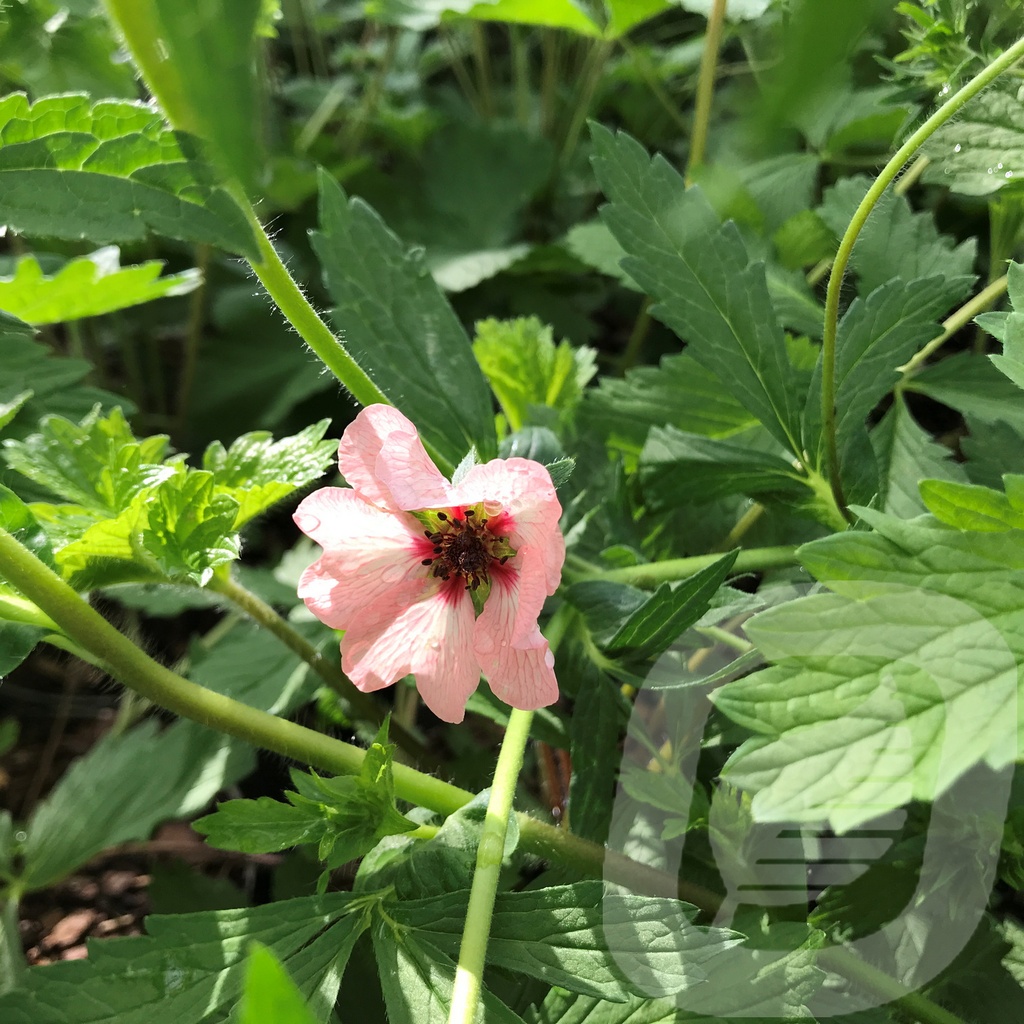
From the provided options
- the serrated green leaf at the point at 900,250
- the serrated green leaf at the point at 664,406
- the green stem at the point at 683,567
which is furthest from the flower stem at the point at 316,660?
the serrated green leaf at the point at 900,250

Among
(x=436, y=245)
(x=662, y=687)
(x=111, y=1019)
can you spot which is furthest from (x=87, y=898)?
(x=436, y=245)

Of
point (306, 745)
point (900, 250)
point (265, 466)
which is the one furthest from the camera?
point (900, 250)

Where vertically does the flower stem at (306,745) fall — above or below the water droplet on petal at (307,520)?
below

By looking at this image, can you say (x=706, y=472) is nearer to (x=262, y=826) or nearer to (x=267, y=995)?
(x=262, y=826)

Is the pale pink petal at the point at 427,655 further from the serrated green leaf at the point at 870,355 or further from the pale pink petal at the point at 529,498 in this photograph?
the serrated green leaf at the point at 870,355

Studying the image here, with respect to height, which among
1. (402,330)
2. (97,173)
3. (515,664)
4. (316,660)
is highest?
(97,173)

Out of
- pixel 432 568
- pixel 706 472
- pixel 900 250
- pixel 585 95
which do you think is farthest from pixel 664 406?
pixel 585 95

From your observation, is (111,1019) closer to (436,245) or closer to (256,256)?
(256,256)
